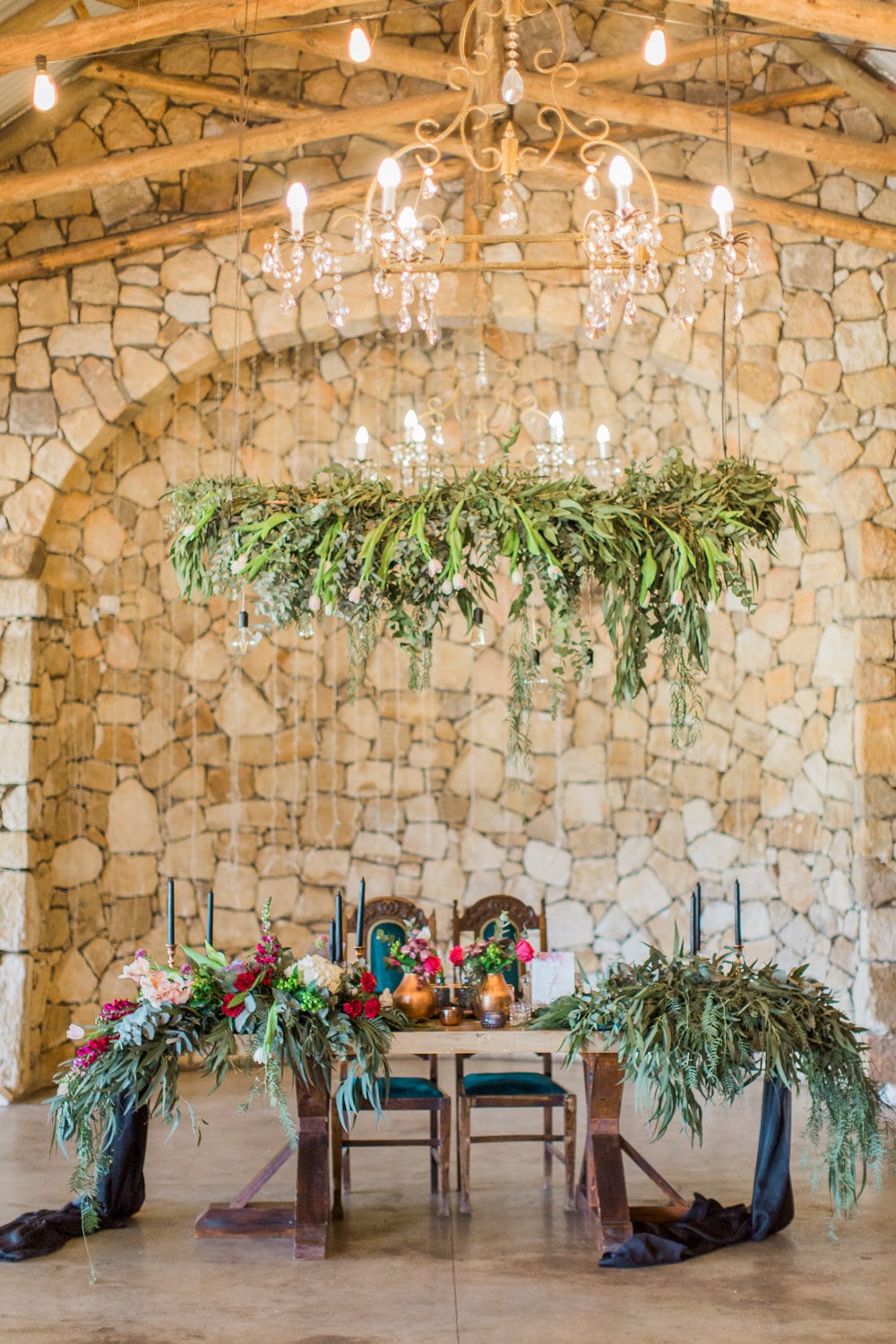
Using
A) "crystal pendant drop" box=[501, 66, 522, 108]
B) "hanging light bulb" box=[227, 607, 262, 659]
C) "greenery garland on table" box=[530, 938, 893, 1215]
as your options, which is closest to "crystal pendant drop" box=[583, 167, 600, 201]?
"crystal pendant drop" box=[501, 66, 522, 108]

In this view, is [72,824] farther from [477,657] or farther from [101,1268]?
[101,1268]

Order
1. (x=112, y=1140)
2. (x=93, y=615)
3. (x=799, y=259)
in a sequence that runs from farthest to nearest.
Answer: (x=93, y=615) → (x=799, y=259) → (x=112, y=1140)

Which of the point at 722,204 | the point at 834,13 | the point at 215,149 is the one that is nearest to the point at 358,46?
the point at 722,204

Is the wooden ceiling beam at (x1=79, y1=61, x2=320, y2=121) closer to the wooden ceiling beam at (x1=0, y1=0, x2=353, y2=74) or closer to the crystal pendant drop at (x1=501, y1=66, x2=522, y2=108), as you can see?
the wooden ceiling beam at (x1=0, y1=0, x2=353, y2=74)

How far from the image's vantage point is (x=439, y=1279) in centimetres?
397

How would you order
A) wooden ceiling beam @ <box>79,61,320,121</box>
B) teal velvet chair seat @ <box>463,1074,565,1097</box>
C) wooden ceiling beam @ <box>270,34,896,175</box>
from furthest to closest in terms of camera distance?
wooden ceiling beam @ <box>79,61,320,121</box>, wooden ceiling beam @ <box>270,34,896,175</box>, teal velvet chair seat @ <box>463,1074,565,1097</box>

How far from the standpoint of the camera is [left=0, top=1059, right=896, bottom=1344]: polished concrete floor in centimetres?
358

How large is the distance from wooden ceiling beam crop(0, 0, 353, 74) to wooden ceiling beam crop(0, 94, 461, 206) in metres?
1.14

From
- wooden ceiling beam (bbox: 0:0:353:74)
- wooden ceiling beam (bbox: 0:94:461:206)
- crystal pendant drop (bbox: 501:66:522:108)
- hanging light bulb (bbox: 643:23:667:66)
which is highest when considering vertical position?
wooden ceiling beam (bbox: 0:94:461:206)

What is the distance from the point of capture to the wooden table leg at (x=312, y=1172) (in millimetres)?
4191

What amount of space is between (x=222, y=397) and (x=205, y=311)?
74cm

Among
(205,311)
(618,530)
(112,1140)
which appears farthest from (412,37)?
(112,1140)

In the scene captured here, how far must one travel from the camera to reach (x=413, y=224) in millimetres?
4156

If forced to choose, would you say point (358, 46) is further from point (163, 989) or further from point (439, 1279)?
point (439, 1279)
